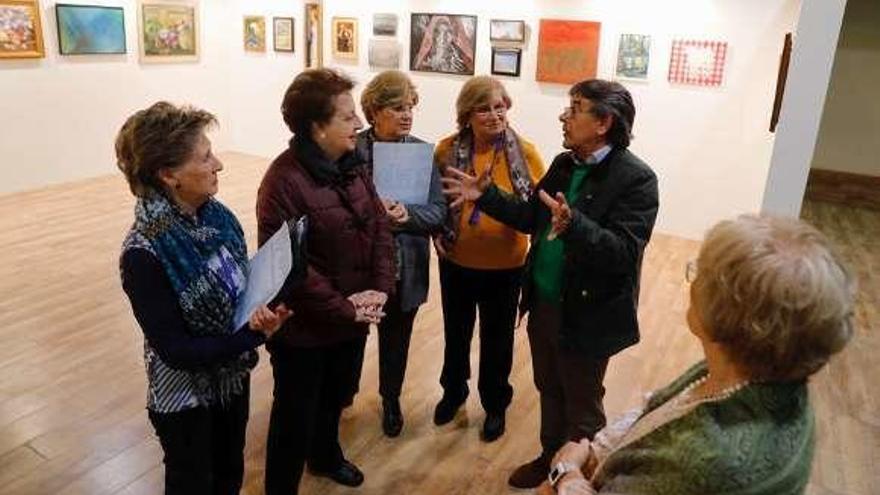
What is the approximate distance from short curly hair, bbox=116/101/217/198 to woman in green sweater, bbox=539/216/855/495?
1.25 meters

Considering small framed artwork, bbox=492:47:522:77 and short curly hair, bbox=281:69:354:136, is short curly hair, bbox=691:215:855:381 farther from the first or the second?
small framed artwork, bbox=492:47:522:77

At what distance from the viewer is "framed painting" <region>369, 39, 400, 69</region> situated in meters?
7.53

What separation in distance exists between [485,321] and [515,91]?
4515mm

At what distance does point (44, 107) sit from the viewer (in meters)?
6.88

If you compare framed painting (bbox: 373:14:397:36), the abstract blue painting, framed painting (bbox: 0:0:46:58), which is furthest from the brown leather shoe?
the abstract blue painting

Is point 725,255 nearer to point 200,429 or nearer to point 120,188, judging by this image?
point 200,429

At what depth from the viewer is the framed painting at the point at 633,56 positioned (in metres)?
6.09

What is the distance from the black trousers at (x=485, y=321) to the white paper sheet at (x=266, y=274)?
1094 millimetres

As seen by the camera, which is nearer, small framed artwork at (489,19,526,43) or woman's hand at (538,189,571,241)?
woman's hand at (538,189,571,241)

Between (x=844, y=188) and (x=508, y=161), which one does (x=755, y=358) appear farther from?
(x=844, y=188)

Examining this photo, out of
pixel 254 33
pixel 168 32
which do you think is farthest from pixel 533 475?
pixel 254 33

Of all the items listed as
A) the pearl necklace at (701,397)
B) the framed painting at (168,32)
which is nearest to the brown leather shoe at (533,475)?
the pearl necklace at (701,397)

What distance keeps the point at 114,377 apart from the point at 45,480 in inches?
32.7

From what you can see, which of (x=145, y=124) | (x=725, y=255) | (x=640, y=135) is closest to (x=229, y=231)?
(x=145, y=124)
